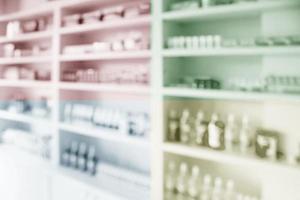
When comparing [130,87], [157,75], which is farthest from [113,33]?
[157,75]

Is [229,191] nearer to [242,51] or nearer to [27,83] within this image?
[242,51]

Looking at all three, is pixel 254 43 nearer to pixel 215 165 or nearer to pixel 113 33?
pixel 215 165

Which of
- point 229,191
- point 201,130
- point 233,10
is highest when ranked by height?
point 233,10

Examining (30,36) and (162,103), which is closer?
(162,103)

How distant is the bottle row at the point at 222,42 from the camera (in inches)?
66.5

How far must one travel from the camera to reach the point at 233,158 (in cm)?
185

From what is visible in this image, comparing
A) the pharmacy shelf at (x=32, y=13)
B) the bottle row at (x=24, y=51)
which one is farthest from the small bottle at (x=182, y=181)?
the pharmacy shelf at (x=32, y=13)

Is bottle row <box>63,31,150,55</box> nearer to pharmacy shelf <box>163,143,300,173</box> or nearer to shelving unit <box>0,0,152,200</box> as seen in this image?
shelving unit <box>0,0,152,200</box>

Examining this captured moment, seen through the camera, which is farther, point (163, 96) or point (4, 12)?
point (4, 12)

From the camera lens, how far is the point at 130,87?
233 cm

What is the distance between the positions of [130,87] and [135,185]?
0.69 metres

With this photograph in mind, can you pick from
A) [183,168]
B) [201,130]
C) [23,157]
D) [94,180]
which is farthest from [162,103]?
[23,157]

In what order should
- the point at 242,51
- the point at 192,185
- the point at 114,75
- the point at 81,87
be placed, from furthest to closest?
the point at 81,87 → the point at 114,75 → the point at 192,185 → the point at 242,51

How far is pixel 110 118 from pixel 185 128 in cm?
69
